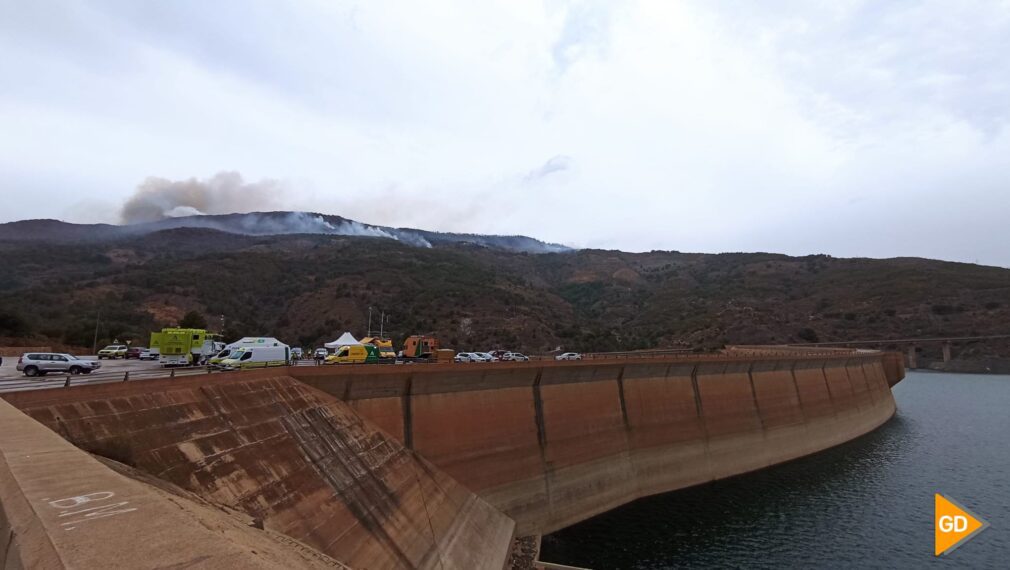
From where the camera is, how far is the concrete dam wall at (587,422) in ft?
84.2

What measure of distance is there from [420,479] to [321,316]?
8803cm

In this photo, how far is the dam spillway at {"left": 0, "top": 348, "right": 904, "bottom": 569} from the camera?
14.0 m

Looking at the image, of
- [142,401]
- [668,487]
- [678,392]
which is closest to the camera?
[142,401]

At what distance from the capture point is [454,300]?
364 ft

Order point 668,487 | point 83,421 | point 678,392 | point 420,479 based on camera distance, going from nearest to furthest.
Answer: point 83,421, point 420,479, point 668,487, point 678,392

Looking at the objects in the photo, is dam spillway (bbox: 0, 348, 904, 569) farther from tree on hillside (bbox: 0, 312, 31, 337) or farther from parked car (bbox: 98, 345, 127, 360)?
tree on hillside (bbox: 0, 312, 31, 337)

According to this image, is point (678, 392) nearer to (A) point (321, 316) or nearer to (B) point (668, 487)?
(B) point (668, 487)

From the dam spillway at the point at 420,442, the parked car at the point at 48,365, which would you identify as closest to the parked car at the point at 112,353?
the parked car at the point at 48,365

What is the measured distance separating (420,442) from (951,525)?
31.6 metres

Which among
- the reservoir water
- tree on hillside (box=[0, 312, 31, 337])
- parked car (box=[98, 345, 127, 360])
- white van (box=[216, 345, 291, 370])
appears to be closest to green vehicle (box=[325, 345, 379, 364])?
white van (box=[216, 345, 291, 370])

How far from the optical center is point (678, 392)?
41.9 meters

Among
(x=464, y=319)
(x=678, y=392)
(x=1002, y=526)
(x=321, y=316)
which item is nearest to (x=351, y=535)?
(x=678, y=392)

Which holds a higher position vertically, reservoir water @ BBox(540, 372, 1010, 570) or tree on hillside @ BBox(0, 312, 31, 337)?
tree on hillside @ BBox(0, 312, 31, 337)

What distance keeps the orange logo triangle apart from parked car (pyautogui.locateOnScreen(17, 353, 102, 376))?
45.3 m
